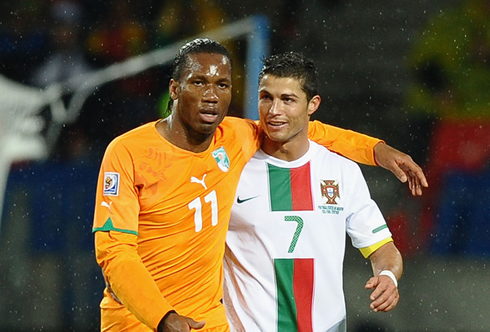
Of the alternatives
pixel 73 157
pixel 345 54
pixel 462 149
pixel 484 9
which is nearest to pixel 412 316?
pixel 462 149

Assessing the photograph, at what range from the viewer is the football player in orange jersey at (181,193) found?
1.90 metres

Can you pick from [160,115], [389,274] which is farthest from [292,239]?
[160,115]

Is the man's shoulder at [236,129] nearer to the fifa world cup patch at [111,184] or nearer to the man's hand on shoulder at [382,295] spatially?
the fifa world cup patch at [111,184]

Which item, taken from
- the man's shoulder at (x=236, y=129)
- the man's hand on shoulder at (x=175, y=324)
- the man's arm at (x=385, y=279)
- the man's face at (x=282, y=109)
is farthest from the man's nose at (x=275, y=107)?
the man's hand on shoulder at (x=175, y=324)

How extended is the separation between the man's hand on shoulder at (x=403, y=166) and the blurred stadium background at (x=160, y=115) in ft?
3.96

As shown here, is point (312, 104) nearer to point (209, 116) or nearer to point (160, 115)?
point (209, 116)

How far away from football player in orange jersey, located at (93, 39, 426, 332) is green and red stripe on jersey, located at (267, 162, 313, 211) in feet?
0.46

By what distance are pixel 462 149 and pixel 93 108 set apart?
5.72ft

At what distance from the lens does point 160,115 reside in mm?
3471

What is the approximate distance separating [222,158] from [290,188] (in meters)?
0.26

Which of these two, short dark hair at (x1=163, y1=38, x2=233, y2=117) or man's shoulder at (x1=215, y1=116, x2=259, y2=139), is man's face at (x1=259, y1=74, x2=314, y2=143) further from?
short dark hair at (x1=163, y1=38, x2=233, y2=117)

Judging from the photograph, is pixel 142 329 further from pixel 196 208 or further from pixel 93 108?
pixel 93 108

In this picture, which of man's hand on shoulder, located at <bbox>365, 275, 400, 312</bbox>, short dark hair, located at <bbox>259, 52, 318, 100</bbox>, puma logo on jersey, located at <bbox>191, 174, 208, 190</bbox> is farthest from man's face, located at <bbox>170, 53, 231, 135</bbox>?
man's hand on shoulder, located at <bbox>365, 275, 400, 312</bbox>

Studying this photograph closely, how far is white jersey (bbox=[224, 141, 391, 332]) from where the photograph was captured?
216 centimetres
